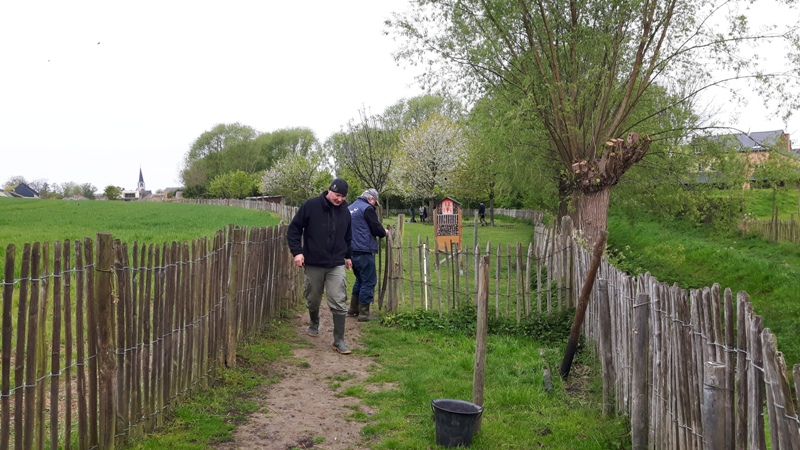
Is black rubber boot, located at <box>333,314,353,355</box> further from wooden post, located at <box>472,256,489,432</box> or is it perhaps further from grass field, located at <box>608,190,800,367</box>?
grass field, located at <box>608,190,800,367</box>

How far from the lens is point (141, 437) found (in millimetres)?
4598

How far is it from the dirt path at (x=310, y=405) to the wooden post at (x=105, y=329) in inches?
36.4

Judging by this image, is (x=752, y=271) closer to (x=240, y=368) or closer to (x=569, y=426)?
(x=569, y=426)

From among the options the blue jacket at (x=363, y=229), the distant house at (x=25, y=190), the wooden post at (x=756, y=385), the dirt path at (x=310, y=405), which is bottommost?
the dirt path at (x=310, y=405)

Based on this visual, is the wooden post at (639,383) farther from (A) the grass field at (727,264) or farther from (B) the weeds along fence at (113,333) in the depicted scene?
(A) the grass field at (727,264)

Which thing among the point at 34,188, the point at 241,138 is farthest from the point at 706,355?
the point at 34,188

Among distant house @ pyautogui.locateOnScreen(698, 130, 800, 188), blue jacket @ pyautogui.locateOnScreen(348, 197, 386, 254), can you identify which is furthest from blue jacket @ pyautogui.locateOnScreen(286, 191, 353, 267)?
distant house @ pyautogui.locateOnScreen(698, 130, 800, 188)

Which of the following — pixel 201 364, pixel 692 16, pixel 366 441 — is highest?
pixel 692 16

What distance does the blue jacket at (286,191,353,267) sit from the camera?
7594 millimetres

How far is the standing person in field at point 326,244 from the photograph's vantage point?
7590mm

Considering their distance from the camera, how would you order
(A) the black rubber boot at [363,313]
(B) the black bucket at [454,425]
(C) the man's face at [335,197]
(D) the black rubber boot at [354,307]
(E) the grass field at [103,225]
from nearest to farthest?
(B) the black bucket at [454,425], (C) the man's face at [335,197], (A) the black rubber boot at [363,313], (D) the black rubber boot at [354,307], (E) the grass field at [103,225]

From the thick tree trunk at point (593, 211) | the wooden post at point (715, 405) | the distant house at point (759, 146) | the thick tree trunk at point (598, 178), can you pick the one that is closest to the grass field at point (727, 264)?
the thick tree trunk at point (593, 211)

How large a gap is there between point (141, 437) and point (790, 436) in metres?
4.02

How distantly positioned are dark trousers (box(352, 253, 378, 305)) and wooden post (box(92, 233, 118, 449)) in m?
5.19
